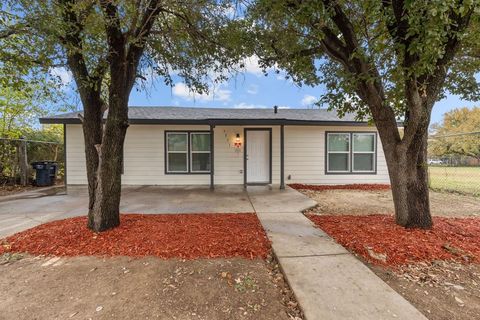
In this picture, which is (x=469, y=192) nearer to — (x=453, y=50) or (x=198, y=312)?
(x=453, y=50)

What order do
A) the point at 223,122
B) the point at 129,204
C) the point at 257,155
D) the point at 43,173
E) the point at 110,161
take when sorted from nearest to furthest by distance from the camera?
1. the point at 110,161
2. the point at 129,204
3. the point at 223,122
4. the point at 257,155
5. the point at 43,173

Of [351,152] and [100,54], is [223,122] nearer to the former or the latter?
[100,54]

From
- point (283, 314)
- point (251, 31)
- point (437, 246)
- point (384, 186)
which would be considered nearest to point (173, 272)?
point (283, 314)

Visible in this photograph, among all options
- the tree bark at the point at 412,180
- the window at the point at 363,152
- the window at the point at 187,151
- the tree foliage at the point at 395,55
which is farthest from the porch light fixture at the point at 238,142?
the tree bark at the point at 412,180

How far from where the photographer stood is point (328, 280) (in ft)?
8.47

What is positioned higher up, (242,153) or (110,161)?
(242,153)

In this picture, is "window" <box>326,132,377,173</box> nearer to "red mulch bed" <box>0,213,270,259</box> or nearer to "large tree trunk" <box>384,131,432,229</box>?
"large tree trunk" <box>384,131,432,229</box>

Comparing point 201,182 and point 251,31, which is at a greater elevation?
point 251,31

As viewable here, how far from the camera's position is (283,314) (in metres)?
2.13

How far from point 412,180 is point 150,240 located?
13.9 feet

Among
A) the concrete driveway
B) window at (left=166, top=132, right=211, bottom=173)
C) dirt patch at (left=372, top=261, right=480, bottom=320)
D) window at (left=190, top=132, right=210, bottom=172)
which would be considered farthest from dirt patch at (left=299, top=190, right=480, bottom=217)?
window at (left=166, top=132, right=211, bottom=173)

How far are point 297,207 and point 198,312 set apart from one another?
3.99 m

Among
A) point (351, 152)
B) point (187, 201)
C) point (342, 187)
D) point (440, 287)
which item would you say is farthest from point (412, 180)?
point (351, 152)

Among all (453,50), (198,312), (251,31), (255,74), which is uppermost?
(251,31)
